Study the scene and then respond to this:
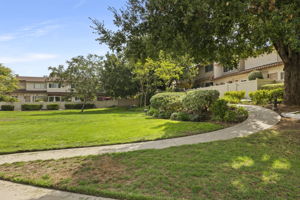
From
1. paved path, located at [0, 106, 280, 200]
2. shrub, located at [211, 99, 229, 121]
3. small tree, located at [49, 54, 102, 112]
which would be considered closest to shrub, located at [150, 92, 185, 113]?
shrub, located at [211, 99, 229, 121]

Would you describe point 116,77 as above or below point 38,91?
above

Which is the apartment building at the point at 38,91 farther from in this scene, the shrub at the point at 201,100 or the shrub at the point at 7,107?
the shrub at the point at 201,100

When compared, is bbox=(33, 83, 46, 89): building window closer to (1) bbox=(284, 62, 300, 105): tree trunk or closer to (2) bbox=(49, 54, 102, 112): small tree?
(2) bbox=(49, 54, 102, 112): small tree

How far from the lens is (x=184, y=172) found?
3.89m

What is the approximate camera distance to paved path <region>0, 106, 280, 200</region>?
329 centimetres

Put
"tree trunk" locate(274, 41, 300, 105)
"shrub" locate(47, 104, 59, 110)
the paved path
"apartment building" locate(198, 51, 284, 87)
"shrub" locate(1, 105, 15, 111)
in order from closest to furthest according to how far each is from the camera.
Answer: the paved path < "tree trunk" locate(274, 41, 300, 105) < "apartment building" locate(198, 51, 284, 87) < "shrub" locate(1, 105, 15, 111) < "shrub" locate(47, 104, 59, 110)

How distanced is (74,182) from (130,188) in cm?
121

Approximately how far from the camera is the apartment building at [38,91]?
4042 cm

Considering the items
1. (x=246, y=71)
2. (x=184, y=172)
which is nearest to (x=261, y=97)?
(x=246, y=71)

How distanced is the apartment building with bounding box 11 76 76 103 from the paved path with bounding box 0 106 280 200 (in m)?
37.9

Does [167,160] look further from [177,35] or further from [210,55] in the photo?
[210,55]

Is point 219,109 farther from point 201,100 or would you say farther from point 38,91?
point 38,91

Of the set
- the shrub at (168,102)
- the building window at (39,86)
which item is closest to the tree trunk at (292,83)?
the shrub at (168,102)

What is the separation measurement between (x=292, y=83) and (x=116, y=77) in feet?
71.9
